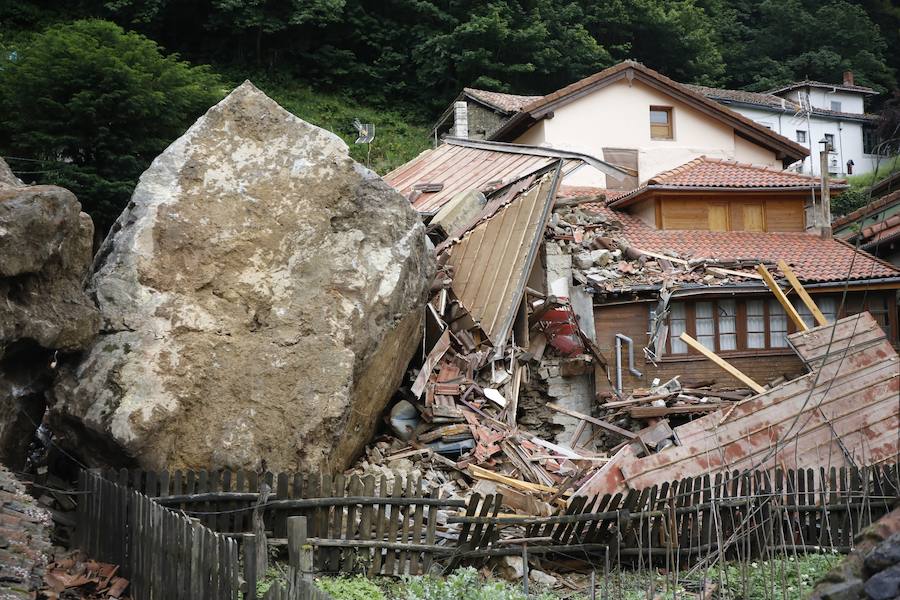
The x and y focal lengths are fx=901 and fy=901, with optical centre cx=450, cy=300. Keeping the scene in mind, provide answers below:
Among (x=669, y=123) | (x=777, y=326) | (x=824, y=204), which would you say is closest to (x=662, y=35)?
(x=669, y=123)

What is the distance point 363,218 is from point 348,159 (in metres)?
0.82

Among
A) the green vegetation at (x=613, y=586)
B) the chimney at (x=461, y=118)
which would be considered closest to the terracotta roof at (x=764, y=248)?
the chimney at (x=461, y=118)

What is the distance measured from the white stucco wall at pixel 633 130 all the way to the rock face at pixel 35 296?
18.6 meters

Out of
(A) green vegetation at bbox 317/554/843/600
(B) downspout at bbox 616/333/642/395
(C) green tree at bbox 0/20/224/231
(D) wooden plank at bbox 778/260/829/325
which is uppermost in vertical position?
(C) green tree at bbox 0/20/224/231

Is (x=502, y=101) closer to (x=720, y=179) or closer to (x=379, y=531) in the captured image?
(x=720, y=179)

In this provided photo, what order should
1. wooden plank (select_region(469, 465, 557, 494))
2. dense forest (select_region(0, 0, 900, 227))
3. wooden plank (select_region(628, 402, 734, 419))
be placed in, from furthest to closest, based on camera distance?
dense forest (select_region(0, 0, 900, 227)), wooden plank (select_region(628, 402, 734, 419)), wooden plank (select_region(469, 465, 557, 494))

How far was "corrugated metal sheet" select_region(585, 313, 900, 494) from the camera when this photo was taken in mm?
13305

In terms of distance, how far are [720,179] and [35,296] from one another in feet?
59.0

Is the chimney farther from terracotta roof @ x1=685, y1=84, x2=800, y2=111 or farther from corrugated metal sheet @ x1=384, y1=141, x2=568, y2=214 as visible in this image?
terracotta roof @ x1=685, y1=84, x2=800, y2=111

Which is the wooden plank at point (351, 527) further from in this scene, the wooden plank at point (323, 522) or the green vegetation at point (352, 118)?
the green vegetation at point (352, 118)

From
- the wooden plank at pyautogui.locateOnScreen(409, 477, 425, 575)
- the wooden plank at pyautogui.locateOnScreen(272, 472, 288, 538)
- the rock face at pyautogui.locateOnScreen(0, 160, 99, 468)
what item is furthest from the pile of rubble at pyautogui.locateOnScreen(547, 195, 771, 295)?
the rock face at pyautogui.locateOnScreen(0, 160, 99, 468)

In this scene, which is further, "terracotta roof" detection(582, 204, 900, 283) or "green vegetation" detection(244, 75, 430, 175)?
"green vegetation" detection(244, 75, 430, 175)

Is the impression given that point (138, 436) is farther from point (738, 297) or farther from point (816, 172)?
point (816, 172)

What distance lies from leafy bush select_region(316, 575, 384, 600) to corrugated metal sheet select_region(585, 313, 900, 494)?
505 cm
